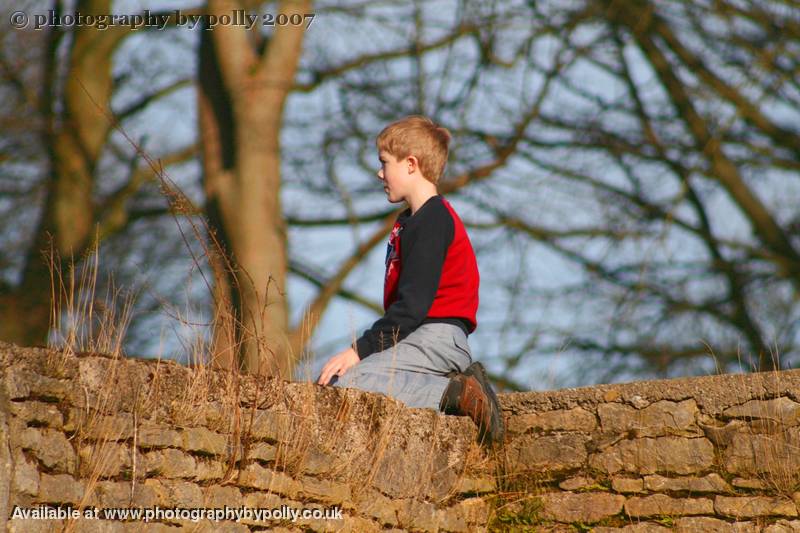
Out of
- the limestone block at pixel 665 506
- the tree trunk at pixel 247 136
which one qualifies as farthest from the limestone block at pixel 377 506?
the tree trunk at pixel 247 136

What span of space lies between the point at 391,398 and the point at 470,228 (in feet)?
25.9

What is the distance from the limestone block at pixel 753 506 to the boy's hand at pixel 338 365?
141 cm

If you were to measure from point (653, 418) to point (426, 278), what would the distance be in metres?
1.02

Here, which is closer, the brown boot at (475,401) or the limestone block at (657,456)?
the limestone block at (657,456)

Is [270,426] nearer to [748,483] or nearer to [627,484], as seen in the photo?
[627,484]

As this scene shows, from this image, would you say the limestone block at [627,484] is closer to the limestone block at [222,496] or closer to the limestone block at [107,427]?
the limestone block at [222,496]

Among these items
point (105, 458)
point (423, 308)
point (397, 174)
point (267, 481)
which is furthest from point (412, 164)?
point (105, 458)

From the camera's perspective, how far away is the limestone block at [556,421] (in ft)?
13.9

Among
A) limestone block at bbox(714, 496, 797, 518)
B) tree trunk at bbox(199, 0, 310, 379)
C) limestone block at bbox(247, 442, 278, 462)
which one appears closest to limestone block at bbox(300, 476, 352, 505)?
limestone block at bbox(247, 442, 278, 462)

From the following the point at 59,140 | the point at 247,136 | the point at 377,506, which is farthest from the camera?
the point at 59,140

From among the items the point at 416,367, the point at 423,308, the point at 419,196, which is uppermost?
the point at 419,196

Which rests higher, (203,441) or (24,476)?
(203,441)

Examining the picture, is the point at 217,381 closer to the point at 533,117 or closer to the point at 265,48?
the point at 265,48

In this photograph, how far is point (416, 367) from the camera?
4.12m
